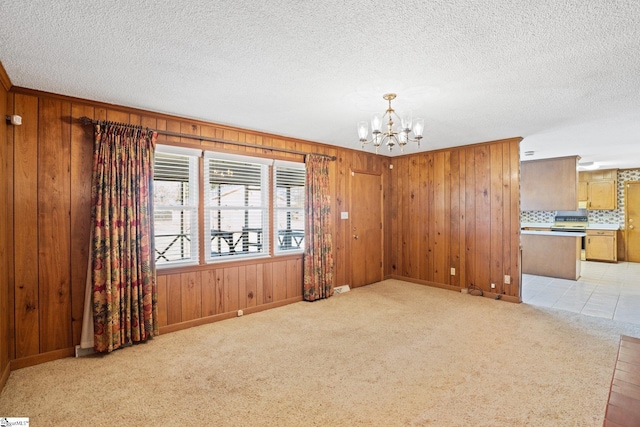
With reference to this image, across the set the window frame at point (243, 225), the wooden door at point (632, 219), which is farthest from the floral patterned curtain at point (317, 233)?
the wooden door at point (632, 219)

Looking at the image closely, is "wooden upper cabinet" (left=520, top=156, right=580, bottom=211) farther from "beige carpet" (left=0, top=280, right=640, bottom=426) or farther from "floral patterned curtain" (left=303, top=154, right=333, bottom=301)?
"floral patterned curtain" (left=303, top=154, right=333, bottom=301)

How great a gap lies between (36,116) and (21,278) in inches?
58.0

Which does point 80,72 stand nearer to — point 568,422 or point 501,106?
point 501,106

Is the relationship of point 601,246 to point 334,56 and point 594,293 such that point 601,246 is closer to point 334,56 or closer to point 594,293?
point 594,293

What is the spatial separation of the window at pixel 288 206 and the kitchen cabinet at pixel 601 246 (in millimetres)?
7939

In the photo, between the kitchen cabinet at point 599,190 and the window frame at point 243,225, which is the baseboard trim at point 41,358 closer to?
the window frame at point 243,225

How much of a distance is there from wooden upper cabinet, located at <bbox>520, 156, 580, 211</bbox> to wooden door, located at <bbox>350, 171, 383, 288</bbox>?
338 centimetres

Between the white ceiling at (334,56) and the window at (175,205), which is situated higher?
the white ceiling at (334,56)

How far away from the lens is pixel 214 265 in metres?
3.93

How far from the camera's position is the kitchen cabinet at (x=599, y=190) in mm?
7926

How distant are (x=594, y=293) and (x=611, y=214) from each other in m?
4.61

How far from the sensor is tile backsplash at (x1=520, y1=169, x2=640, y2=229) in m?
8.02

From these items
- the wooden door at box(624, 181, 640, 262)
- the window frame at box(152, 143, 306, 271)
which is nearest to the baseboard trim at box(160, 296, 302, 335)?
the window frame at box(152, 143, 306, 271)

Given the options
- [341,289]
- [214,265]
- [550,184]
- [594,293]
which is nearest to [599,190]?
[550,184]
